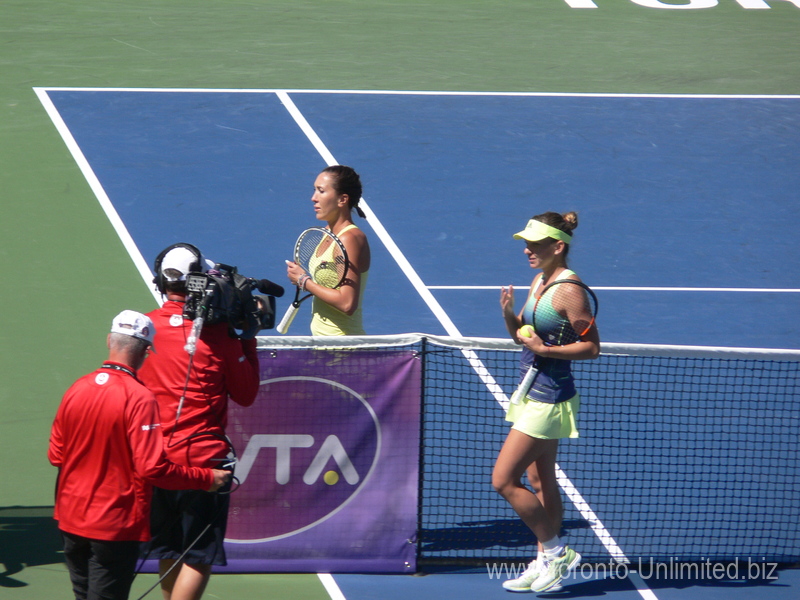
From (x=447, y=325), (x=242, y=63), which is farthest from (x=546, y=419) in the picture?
(x=242, y=63)

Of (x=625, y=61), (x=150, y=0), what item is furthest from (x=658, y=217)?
(x=150, y=0)

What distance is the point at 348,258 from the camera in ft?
22.1

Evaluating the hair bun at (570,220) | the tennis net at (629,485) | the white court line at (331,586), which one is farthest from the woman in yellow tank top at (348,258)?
the white court line at (331,586)

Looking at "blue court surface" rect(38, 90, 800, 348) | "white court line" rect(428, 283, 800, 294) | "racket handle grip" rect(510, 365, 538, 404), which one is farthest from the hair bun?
"white court line" rect(428, 283, 800, 294)

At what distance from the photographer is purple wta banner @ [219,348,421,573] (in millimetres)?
6371

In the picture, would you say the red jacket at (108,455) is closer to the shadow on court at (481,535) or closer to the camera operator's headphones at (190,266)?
the camera operator's headphones at (190,266)

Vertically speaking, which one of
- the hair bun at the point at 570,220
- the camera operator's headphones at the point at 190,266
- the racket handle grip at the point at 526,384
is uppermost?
the camera operator's headphones at the point at 190,266

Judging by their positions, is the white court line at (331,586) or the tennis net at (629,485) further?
the tennis net at (629,485)

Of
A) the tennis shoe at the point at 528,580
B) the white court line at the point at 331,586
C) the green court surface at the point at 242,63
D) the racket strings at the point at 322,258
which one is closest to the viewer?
the white court line at the point at 331,586

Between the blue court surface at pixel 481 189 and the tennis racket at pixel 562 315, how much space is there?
388cm

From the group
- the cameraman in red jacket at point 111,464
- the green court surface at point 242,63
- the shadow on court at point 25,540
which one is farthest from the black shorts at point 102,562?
the green court surface at point 242,63

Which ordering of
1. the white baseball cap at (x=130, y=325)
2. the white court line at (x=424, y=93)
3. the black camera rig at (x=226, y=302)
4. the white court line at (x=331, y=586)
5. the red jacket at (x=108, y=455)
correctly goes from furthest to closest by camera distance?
the white court line at (x=424, y=93), the white court line at (x=331, y=586), the black camera rig at (x=226, y=302), the white baseball cap at (x=130, y=325), the red jacket at (x=108, y=455)

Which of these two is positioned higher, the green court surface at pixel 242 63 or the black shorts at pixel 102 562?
the black shorts at pixel 102 562

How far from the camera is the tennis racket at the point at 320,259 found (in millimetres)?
6715
